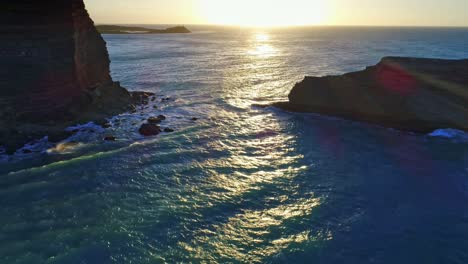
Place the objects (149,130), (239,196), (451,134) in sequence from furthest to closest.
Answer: (149,130), (451,134), (239,196)

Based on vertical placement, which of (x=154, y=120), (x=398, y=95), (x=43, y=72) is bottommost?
(x=154, y=120)

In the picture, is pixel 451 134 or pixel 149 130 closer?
pixel 451 134

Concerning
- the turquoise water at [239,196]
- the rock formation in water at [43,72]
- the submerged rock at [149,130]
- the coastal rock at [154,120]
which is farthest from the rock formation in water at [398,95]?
the rock formation in water at [43,72]

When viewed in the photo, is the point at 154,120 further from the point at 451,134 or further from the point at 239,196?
the point at 451,134

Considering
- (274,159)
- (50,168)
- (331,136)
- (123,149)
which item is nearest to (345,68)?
(331,136)

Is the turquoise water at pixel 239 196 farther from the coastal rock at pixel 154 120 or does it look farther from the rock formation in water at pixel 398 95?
the rock formation in water at pixel 398 95

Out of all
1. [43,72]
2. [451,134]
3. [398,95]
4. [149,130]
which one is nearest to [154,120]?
[149,130]
